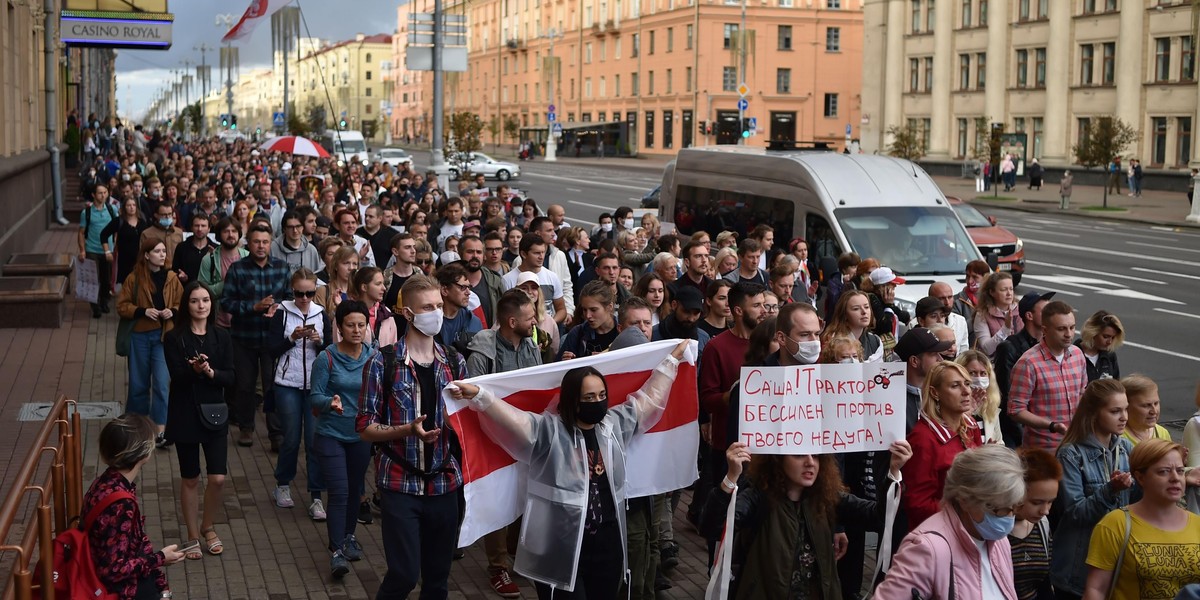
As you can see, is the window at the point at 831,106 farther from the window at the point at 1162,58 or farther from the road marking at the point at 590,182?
the window at the point at 1162,58

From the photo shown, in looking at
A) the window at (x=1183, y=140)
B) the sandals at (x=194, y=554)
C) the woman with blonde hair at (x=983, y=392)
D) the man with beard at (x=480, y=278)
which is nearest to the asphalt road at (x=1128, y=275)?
the woman with blonde hair at (x=983, y=392)

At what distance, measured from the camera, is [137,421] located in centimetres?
590

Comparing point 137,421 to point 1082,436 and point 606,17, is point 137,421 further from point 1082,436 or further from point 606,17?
point 606,17

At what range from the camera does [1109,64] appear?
57500mm

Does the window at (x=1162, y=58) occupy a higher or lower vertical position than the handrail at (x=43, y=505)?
higher

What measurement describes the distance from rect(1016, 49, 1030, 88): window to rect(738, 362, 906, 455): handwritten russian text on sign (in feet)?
198

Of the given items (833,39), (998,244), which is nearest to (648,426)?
(998,244)

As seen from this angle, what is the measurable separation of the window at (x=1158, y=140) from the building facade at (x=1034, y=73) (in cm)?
4

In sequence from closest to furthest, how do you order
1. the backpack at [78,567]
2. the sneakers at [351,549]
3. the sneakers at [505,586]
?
the backpack at [78,567] → the sneakers at [505,586] → the sneakers at [351,549]

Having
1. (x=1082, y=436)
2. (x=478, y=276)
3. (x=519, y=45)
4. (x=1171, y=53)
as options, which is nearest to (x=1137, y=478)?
(x=1082, y=436)

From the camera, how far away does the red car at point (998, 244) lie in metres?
22.0

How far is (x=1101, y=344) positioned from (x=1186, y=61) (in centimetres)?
4974

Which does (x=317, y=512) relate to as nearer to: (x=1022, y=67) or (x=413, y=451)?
(x=413, y=451)

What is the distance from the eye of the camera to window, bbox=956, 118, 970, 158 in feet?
222
